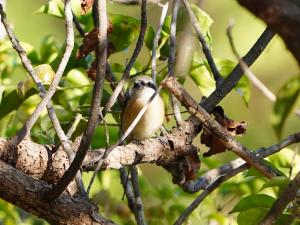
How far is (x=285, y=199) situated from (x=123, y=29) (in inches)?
48.0

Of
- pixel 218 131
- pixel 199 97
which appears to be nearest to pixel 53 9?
pixel 218 131

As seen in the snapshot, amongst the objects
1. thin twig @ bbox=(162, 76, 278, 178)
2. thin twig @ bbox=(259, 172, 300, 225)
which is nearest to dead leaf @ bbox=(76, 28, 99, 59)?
thin twig @ bbox=(162, 76, 278, 178)

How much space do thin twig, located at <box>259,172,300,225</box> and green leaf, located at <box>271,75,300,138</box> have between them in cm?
27

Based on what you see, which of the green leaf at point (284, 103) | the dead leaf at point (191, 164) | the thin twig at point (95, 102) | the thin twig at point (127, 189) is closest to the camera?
the green leaf at point (284, 103)

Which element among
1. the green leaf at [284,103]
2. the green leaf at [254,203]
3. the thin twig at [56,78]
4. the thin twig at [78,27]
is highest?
the thin twig at [78,27]

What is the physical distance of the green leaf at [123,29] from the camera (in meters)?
2.28

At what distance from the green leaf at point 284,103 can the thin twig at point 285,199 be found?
0.27 meters

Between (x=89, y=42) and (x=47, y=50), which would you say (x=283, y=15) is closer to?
(x=89, y=42)

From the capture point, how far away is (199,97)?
4066 millimetres

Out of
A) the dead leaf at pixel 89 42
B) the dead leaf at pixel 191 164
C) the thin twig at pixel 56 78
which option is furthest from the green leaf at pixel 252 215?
the dead leaf at pixel 89 42

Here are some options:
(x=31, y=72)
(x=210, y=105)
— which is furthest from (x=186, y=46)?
(x=31, y=72)

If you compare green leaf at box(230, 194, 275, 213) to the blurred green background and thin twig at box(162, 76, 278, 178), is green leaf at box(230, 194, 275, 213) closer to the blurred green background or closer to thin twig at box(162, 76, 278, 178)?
thin twig at box(162, 76, 278, 178)

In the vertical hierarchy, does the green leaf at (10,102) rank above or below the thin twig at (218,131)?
above

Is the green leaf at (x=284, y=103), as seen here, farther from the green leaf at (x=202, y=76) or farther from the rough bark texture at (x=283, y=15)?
the green leaf at (x=202, y=76)
